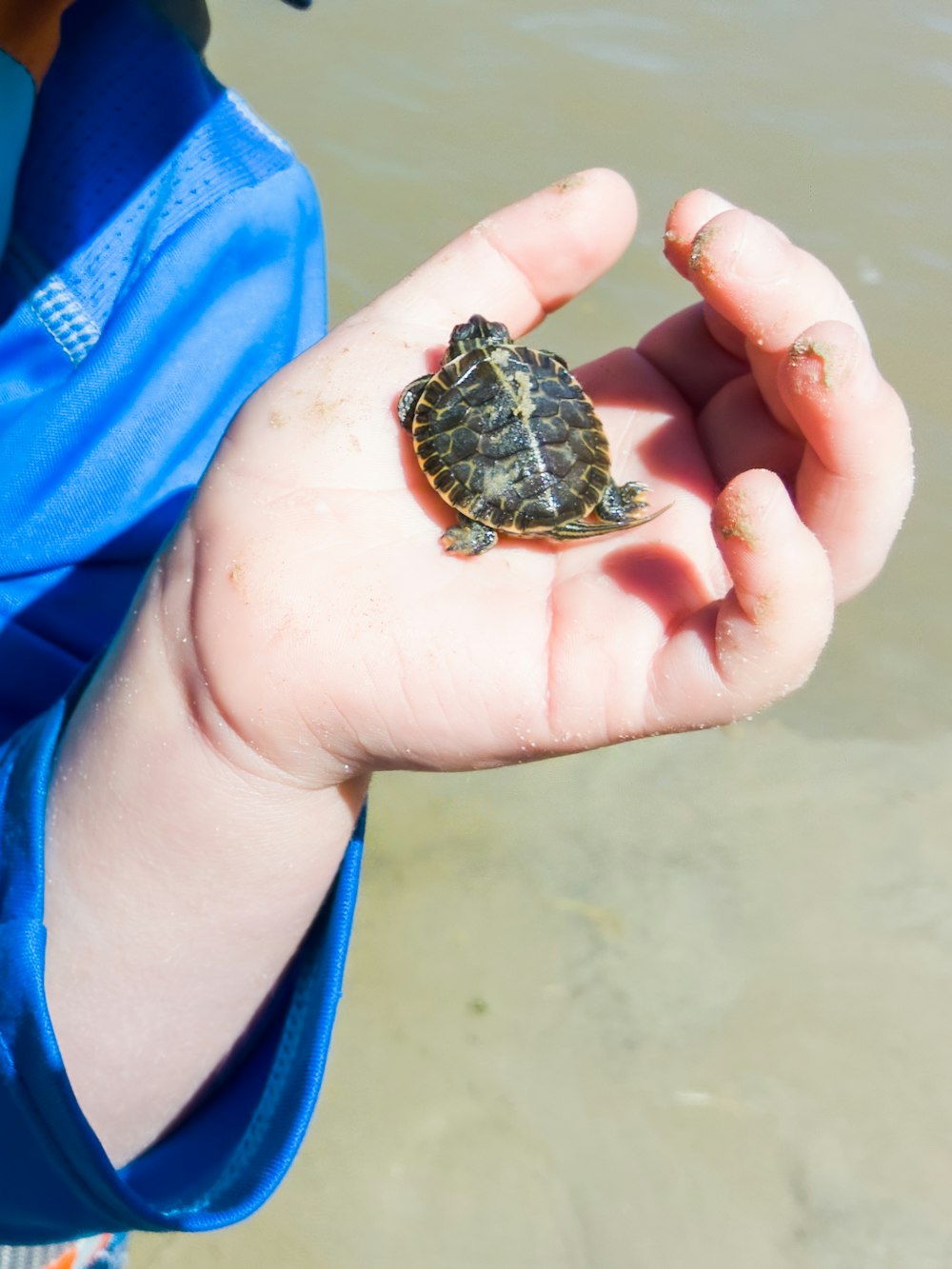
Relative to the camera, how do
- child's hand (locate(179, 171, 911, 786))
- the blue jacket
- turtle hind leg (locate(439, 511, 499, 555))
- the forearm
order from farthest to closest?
the blue jacket → turtle hind leg (locate(439, 511, 499, 555)) → the forearm → child's hand (locate(179, 171, 911, 786))

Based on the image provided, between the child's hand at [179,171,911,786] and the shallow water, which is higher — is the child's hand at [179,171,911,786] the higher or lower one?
the higher one

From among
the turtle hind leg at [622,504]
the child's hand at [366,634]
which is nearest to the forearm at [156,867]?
the child's hand at [366,634]

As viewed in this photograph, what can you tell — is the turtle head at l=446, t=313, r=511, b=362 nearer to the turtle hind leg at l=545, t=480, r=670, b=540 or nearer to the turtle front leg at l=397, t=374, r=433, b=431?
the turtle front leg at l=397, t=374, r=433, b=431

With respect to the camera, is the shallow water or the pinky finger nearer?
the pinky finger

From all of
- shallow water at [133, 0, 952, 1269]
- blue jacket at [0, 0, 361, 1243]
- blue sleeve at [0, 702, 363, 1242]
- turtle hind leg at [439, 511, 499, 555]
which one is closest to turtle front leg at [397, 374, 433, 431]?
turtle hind leg at [439, 511, 499, 555]

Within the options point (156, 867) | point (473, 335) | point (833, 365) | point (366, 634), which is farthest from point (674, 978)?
point (833, 365)

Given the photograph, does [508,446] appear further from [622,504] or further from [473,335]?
[622,504]
